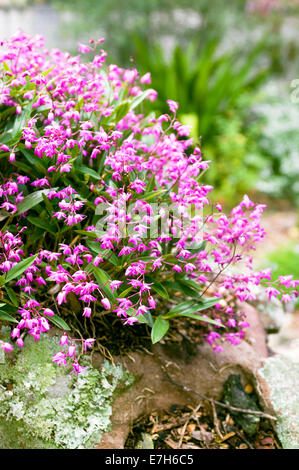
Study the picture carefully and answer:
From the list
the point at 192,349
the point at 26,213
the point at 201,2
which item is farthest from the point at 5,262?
the point at 201,2

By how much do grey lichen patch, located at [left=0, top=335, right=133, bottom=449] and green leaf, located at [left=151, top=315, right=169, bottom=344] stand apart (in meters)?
0.32

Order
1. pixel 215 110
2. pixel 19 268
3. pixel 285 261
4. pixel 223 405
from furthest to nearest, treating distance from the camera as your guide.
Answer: pixel 215 110 < pixel 285 261 < pixel 223 405 < pixel 19 268

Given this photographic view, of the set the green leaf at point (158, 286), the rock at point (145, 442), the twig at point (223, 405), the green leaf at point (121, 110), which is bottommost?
the rock at point (145, 442)

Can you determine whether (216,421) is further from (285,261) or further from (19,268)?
(285,261)

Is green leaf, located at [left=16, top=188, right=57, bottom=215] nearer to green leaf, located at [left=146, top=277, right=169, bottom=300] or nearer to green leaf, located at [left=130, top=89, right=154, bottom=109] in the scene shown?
green leaf, located at [left=146, top=277, right=169, bottom=300]

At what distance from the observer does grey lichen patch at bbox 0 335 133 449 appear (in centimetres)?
193

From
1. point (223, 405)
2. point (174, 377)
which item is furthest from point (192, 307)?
point (223, 405)

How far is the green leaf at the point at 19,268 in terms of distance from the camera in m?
1.86

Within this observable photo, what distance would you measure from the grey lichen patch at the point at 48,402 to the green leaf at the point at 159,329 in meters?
0.32

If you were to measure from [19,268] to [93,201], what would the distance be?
1.60ft

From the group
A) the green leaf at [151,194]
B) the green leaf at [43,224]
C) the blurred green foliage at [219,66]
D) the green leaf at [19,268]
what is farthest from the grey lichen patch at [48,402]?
the blurred green foliage at [219,66]

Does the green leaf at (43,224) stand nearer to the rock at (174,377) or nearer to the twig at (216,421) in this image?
the rock at (174,377)

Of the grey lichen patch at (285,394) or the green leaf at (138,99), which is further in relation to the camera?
the green leaf at (138,99)

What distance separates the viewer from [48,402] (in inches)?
77.6
